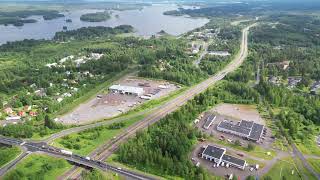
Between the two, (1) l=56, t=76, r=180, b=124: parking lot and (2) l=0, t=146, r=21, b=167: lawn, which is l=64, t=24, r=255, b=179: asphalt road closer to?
(1) l=56, t=76, r=180, b=124: parking lot

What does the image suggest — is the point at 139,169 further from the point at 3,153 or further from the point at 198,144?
the point at 3,153

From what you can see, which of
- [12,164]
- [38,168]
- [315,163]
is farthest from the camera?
[315,163]

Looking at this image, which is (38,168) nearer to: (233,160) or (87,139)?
(87,139)

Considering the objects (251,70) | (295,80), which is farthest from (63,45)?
(295,80)

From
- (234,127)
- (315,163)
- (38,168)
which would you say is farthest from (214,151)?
(38,168)

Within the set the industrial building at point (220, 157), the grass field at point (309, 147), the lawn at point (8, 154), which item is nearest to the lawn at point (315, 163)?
the grass field at point (309, 147)

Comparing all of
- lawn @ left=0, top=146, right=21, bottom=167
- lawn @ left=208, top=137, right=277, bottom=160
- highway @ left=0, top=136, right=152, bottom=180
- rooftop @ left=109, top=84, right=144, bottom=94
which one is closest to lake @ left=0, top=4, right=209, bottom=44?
rooftop @ left=109, top=84, right=144, bottom=94

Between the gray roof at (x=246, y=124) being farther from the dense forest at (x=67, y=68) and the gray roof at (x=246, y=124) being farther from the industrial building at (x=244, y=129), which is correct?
the dense forest at (x=67, y=68)
